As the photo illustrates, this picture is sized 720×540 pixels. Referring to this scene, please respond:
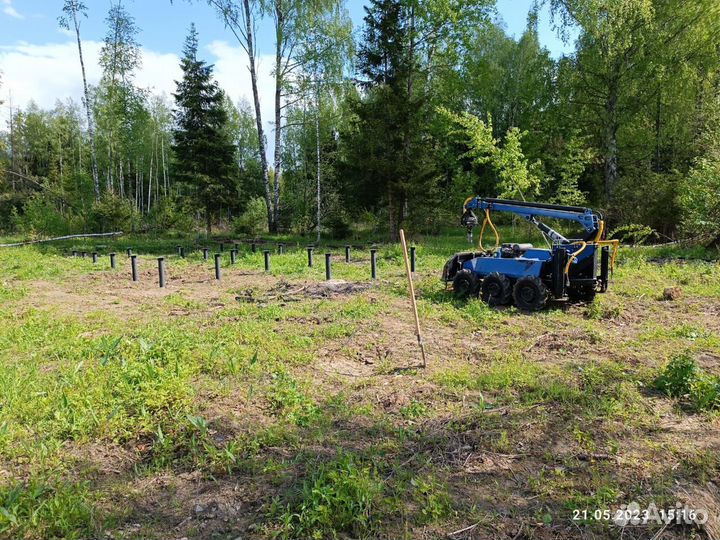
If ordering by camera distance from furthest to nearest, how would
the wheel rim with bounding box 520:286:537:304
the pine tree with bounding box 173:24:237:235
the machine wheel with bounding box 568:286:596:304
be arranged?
the pine tree with bounding box 173:24:237:235 < the machine wheel with bounding box 568:286:596:304 < the wheel rim with bounding box 520:286:537:304

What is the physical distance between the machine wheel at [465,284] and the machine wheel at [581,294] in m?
1.65

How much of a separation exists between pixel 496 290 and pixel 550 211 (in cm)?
168

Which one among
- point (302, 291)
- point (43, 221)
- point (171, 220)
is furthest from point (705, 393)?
point (171, 220)

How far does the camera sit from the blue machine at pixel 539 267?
7562mm

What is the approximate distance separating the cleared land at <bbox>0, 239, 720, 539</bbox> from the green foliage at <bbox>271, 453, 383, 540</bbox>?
13 millimetres

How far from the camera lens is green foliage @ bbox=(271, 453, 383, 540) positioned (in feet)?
8.76

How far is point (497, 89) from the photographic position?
2703 centimetres

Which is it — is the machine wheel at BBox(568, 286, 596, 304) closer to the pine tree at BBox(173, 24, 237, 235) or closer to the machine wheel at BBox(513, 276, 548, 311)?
the machine wheel at BBox(513, 276, 548, 311)

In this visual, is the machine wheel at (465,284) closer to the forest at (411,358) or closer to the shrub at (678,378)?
the forest at (411,358)

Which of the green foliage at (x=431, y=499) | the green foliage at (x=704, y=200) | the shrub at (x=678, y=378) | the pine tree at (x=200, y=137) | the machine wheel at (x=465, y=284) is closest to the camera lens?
the green foliage at (x=431, y=499)

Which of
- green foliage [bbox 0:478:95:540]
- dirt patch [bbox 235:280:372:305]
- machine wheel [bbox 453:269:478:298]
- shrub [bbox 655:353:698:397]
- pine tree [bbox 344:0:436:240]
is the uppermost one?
pine tree [bbox 344:0:436:240]

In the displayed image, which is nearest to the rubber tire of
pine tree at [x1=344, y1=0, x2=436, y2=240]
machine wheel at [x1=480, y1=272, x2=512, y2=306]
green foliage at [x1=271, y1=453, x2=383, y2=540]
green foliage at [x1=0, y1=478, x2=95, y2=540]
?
machine wheel at [x1=480, y1=272, x2=512, y2=306]

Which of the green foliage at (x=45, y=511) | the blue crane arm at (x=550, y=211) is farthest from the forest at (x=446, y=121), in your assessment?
the green foliage at (x=45, y=511)

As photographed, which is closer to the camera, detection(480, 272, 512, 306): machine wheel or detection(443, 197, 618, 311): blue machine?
detection(443, 197, 618, 311): blue machine
